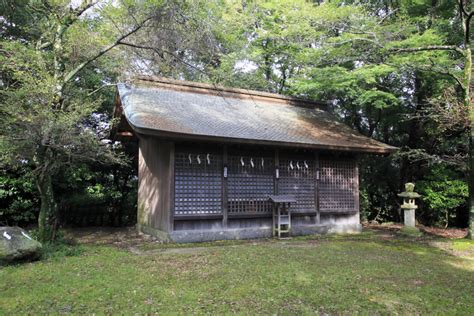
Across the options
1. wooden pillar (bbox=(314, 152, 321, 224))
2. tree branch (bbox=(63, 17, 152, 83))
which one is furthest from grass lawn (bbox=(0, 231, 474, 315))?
tree branch (bbox=(63, 17, 152, 83))

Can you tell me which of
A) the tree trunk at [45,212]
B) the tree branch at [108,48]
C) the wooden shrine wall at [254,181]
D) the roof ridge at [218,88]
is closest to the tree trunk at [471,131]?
the wooden shrine wall at [254,181]

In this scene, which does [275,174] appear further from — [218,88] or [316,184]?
[218,88]

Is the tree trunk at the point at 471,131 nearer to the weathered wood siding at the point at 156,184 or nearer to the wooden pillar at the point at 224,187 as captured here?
the wooden pillar at the point at 224,187

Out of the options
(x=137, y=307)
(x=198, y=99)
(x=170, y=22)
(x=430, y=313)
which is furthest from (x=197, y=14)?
(x=430, y=313)

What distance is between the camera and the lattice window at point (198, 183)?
8594 millimetres

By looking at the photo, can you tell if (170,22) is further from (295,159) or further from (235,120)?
(295,159)

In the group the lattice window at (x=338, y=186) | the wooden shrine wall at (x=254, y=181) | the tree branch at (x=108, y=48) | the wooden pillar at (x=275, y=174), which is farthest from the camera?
the lattice window at (x=338, y=186)

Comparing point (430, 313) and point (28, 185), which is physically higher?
point (28, 185)

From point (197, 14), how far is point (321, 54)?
6655mm

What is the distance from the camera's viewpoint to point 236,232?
365 inches

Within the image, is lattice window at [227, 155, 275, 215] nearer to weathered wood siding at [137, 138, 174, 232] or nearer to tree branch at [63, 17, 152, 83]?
weathered wood siding at [137, 138, 174, 232]

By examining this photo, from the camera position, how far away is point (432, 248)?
27.8 feet

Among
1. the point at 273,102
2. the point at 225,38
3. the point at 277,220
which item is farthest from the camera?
the point at 225,38

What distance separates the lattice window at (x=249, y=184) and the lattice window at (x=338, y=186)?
1971mm
